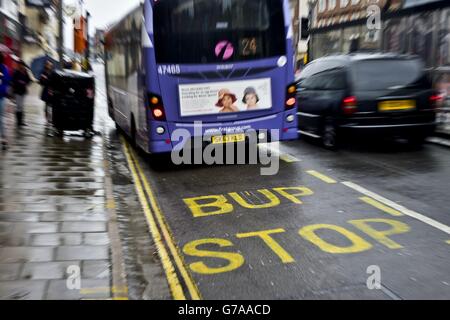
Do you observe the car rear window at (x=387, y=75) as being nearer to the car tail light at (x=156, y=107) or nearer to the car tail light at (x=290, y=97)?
the car tail light at (x=290, y=97)

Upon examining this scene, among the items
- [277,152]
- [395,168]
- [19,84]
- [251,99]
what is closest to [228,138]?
[251,99]

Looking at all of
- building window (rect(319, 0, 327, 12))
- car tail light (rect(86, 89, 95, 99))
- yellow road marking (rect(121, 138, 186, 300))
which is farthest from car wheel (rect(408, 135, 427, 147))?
building window (rect(319, 0, 327, 12))

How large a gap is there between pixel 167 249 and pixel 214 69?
414 centimetres

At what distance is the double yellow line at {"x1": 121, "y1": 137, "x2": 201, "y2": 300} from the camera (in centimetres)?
433

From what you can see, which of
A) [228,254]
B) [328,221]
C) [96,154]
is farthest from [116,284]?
[96,154]

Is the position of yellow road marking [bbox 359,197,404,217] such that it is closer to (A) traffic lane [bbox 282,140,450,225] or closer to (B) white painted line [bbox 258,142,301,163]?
(A) traffic lane [bbox 282,140,450,225]

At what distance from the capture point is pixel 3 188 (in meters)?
7.44

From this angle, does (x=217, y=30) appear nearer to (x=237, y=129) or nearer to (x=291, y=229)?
(x=237, y=129)

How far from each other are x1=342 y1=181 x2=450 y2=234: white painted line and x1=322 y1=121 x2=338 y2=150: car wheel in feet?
8.65

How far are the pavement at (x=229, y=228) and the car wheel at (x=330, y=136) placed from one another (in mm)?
535

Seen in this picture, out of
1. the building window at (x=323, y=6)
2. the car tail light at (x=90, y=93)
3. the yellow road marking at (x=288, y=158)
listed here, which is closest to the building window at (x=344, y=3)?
the building window at (x=323, y=6)

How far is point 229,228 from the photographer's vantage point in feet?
19.4

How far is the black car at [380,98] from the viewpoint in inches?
379

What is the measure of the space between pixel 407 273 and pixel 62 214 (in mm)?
4026
